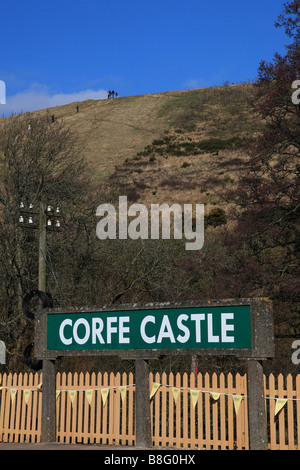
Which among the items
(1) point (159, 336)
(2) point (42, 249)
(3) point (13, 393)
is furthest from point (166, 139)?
(1) point (159, 336)

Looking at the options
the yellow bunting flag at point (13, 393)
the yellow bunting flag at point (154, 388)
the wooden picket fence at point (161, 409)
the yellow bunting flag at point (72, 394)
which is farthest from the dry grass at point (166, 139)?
the yellow bunting flag at point (154, 388)

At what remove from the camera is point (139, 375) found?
9.97 m

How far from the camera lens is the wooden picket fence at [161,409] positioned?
8.95 m

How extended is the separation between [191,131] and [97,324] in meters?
74.3

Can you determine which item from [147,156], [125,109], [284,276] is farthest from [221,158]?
[284,276]

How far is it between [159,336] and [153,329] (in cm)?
18

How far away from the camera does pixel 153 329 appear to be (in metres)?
9.95

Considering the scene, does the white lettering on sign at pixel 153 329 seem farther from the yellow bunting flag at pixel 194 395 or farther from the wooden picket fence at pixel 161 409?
the yellow bunting flag at pixel 194 395

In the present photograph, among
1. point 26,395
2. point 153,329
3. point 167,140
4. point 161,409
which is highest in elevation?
point 167,140

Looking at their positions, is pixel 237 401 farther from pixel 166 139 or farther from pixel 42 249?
pixel 166 139

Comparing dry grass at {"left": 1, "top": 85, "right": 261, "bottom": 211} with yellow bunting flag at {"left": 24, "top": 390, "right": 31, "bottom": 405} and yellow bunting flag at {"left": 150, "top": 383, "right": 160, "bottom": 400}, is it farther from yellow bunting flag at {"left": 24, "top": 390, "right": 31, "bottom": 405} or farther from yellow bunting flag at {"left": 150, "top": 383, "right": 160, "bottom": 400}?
yellow bunting flag at {"left": 150, "top": 383, "right": 160, "bottom": 400}

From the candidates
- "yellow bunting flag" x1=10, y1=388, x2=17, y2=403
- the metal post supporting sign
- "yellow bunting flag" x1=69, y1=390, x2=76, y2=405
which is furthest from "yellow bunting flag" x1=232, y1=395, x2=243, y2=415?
"yellow bunting flag" x1=10, y1=388, x2=17, y2=403

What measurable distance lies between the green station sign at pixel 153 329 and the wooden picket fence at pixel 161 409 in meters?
0.60

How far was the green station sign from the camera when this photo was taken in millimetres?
9180
